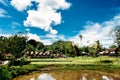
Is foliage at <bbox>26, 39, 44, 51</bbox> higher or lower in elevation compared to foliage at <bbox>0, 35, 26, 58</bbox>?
higher

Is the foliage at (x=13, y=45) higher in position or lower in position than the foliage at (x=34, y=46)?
lower

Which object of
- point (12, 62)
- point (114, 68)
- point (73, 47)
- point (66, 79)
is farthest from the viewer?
point (73, 47)

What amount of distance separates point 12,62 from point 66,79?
3000cm

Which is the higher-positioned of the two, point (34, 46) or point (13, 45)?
point (34, 46)

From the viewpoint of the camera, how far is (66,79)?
35.6m

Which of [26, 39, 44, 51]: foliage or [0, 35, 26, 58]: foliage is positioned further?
[26, 39, 44, 51]: foliage

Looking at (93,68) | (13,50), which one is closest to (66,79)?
(93,68)

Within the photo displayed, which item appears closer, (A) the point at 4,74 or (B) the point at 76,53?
(A) the point at 4,74

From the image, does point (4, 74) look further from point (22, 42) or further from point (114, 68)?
point (22, 42)

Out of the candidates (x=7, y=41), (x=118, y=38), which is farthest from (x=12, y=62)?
(x=118, y=38)

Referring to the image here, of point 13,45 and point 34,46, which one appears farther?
point 34,46

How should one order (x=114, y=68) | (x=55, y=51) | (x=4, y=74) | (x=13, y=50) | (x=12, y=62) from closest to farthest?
(x=4, y=74), (x=114, y=68), (x=12, y=62), (x=13, y=50), (x=55, y=51)

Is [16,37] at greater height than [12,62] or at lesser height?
greater

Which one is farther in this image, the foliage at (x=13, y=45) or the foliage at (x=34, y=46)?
the foliage at (x=34, y=46)
